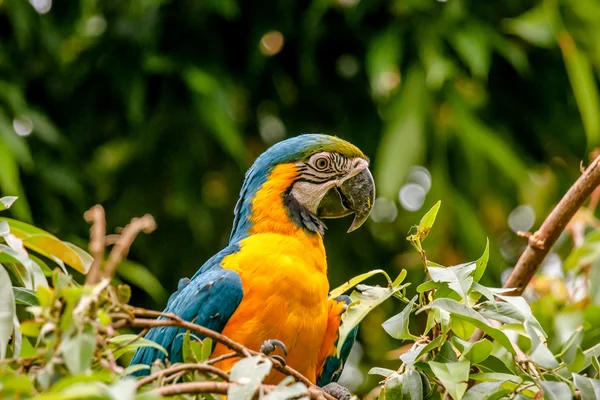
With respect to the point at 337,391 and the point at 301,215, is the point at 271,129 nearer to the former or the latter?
the point at 301,215

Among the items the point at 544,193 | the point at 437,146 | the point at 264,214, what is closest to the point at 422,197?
the point at 437,146

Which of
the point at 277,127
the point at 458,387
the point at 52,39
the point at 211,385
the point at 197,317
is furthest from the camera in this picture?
the point at 277,127

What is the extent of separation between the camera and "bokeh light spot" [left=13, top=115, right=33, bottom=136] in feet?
11.0

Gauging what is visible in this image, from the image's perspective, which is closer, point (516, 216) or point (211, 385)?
point (211, 385)

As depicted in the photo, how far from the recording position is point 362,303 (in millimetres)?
1218

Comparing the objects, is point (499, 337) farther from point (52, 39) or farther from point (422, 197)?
point (52, 39)

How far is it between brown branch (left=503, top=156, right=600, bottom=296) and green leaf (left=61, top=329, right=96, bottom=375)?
2.97 ft

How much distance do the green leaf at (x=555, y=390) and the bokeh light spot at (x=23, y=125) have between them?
277 centimetres

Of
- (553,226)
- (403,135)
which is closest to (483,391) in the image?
(553,226)

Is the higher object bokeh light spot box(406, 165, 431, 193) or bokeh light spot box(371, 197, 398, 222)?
bokeh light spot box(406, 165, 431, 193)

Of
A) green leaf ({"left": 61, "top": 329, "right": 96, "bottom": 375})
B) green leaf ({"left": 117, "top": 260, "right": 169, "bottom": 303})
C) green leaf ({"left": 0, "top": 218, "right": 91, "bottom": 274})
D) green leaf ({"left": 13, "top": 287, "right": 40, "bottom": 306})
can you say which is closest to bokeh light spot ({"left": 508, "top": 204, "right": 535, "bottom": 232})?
green leaf ({"left": 117, "top": 260, "right": 169, "bottom": 303})

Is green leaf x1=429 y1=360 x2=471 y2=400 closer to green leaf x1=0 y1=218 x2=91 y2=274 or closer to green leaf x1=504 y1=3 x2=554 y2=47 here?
green leaf x1=0 y1=218 x2=91 y2=274

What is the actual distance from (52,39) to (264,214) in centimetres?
201

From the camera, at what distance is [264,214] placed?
199 cm
